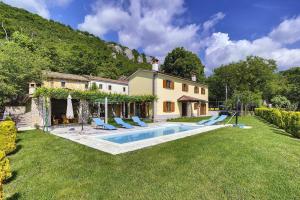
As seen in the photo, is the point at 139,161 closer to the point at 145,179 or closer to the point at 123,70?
the point at 145,179

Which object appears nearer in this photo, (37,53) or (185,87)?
(185,87)

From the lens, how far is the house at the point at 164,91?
23.4m

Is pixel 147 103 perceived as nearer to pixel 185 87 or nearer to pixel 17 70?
pixel 185 87

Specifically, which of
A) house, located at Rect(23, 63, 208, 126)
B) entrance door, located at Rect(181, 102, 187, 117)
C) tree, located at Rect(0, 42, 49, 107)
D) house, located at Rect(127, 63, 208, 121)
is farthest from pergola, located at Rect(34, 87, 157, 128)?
entrance door, located at Rect(181, 102, 187, 117)

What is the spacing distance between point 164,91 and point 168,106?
7.18ft

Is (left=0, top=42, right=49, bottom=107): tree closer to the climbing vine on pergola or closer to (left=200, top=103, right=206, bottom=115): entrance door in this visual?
the climbing vine on pergola

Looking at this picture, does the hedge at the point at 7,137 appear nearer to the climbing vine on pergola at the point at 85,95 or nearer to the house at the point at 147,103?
the climbing vine on pergola at the point at 85,95

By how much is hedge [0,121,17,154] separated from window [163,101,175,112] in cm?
1802

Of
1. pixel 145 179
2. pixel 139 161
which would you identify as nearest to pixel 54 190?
pixel 145 179

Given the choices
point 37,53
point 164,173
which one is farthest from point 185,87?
point 37,53

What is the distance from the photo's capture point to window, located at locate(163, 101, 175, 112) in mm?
24522

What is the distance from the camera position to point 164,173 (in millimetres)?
5738

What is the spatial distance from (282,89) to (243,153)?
46.0 m

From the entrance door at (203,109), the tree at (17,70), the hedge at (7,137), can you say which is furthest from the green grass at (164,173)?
the entrance door at (203,109)
